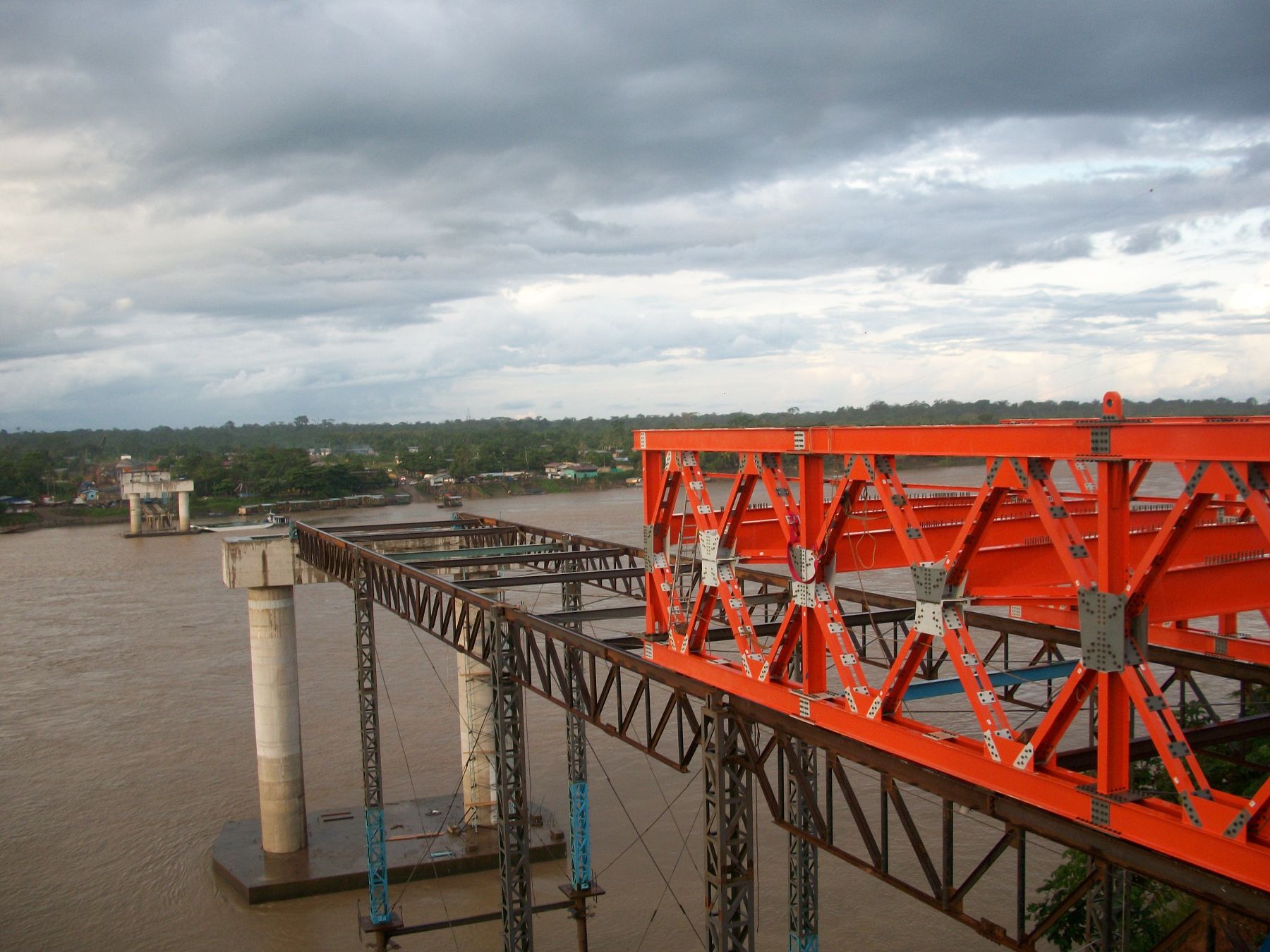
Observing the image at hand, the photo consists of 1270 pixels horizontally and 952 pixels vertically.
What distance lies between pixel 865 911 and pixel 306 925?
11.6 metres

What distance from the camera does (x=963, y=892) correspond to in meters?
8.73

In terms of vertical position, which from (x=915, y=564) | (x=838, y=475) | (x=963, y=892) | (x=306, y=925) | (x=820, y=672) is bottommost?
(x=306, y=925)

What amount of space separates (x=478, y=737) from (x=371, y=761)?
3933mm

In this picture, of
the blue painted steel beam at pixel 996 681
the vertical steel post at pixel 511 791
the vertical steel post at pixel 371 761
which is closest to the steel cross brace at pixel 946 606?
the blue painted steel beam at pixel 996 681

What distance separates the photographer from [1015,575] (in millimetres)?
10836

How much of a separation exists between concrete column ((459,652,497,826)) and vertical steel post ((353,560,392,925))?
12.2 ft

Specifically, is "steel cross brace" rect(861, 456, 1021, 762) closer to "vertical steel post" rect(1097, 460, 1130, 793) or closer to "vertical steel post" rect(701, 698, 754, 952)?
"vertical steel post" rect(1097, 460, 1130, 793)

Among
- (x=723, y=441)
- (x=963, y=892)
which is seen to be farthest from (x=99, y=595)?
(x=963, y=892)

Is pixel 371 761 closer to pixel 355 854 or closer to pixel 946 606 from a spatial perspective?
pixel 355 854

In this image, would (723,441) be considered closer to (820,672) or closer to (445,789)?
(820,672)

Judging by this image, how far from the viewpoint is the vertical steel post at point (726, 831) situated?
34.9ft

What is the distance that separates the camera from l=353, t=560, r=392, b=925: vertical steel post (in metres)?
20.6

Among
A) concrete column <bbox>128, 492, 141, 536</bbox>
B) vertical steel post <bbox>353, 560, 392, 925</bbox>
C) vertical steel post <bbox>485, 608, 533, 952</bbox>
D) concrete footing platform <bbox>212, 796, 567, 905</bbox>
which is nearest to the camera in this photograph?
vertical steel post <bbox>485, 608, 533, 952</bbox>

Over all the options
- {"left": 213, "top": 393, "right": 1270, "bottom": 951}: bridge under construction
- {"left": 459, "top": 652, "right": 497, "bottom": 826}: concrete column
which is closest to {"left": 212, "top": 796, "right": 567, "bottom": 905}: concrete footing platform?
{"left": 459, "top": 652, "right": 497, "bottom": 826}: concrete column
